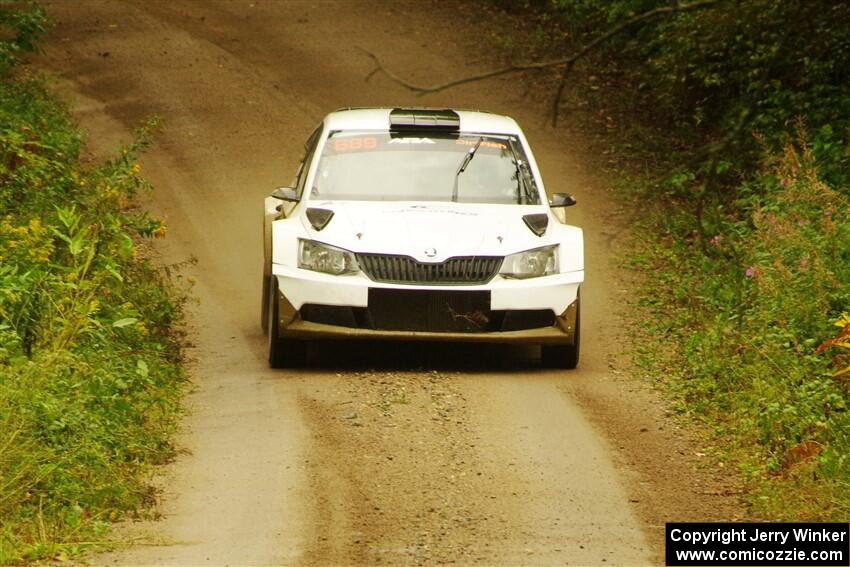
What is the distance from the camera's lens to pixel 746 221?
14.9 meters

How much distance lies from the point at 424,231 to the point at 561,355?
4.63 ft

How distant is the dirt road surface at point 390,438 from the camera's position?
24.0ft

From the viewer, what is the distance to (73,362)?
8.94 meters

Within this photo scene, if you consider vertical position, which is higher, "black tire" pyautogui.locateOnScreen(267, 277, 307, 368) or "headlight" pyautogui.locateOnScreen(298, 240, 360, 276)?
"headlight" pyautogui.locateOnScreen(298, 240, 360, 276)

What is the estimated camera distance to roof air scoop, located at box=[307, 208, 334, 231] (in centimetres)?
1093

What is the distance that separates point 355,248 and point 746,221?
552 centimetres

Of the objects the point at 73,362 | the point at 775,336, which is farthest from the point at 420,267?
the point at 73,362

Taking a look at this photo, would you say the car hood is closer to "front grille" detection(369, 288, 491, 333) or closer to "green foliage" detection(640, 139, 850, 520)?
"front grille" detection(369, 288, 491, 333)

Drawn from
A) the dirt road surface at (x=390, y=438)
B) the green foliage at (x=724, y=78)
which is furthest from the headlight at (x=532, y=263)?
the green foliage at (x=724, y=78)

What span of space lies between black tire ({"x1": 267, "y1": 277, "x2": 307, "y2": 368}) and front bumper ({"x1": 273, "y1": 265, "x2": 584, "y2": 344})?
0.15 metres

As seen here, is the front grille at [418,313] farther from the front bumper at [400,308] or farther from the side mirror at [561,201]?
the side mirror at [561,201]

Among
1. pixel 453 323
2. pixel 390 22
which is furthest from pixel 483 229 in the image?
pixel 390 22

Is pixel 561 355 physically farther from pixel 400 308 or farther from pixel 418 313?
pixel 400 308

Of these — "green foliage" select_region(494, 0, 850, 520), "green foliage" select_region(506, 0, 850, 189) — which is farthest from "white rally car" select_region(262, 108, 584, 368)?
"green foliage" select_region(506, 0, 850, 189)
